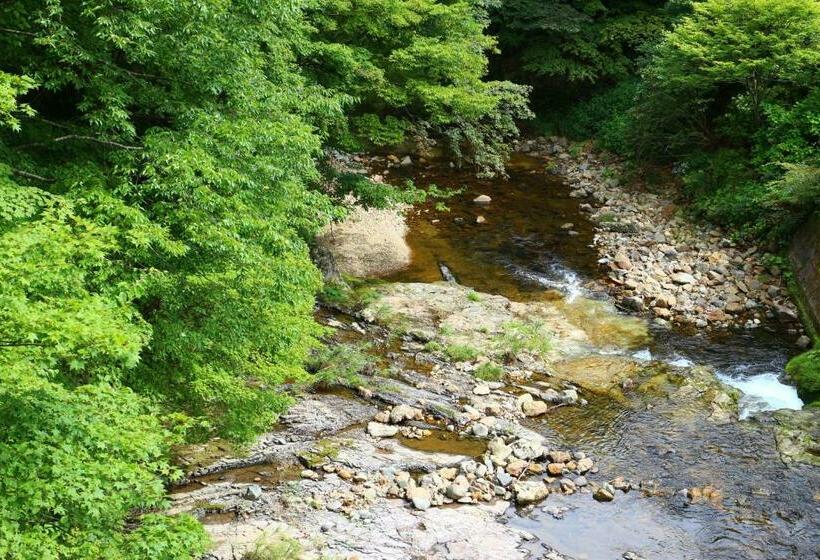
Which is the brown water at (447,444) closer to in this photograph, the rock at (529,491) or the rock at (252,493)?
the rock at (529,491)

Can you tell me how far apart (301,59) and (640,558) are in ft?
33.3

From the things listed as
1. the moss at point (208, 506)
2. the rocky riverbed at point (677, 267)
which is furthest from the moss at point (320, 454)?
the rocky riverbed at point (677, 267)

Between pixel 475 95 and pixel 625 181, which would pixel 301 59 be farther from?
pixel 625 181

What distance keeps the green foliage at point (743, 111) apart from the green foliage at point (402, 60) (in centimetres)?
667

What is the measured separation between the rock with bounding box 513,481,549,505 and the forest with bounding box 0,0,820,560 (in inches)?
133

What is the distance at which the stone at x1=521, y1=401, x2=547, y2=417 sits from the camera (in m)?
11.5

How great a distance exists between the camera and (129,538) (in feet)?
17.7

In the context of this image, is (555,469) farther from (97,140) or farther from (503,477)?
(97,140)

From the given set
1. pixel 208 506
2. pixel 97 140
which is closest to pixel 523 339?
pixel 208 506

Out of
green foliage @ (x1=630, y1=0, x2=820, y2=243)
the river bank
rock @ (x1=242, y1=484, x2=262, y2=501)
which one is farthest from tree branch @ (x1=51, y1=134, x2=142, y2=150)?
green foliage @ (x1=630, y1=0, x2=820, y2=243)

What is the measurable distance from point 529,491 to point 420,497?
153cm

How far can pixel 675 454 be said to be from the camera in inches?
409

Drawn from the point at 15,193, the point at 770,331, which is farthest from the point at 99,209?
the point at 770,331

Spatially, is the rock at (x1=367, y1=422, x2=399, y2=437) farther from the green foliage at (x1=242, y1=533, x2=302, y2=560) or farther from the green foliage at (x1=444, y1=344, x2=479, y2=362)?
the green foliage at (x1=444, y1=344, x2=479, y2=362)
